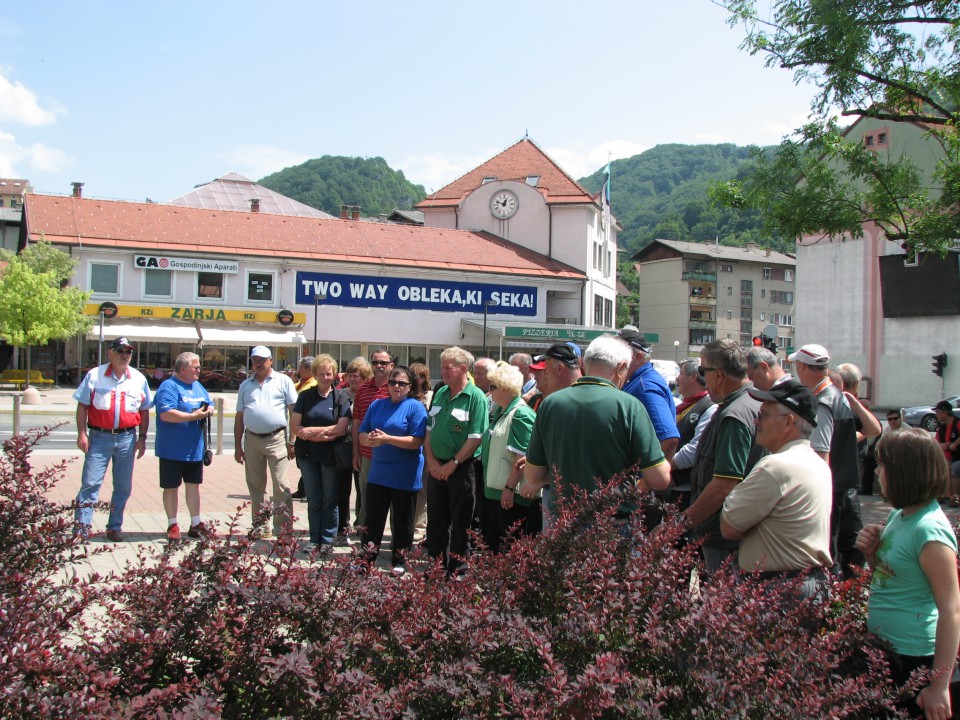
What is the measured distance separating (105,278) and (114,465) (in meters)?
36.1

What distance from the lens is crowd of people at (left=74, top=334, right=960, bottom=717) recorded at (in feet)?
10.5

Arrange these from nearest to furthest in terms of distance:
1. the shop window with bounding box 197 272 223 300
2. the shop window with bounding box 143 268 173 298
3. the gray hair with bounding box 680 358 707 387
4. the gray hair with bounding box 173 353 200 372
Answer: the gray hair with bounding box 680 358 707 387 < the gray hair with bounding box 173 353 200 372 < the shop window with bounding box 143 268 173 298 < the shop window with bounding box 197 272 223 300

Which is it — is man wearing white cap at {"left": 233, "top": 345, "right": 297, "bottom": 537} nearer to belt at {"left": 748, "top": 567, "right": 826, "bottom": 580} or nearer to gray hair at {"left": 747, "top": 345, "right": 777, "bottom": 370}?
gray hair at {"left": 747, "top": 345, "right": 777, "bottom": 370}

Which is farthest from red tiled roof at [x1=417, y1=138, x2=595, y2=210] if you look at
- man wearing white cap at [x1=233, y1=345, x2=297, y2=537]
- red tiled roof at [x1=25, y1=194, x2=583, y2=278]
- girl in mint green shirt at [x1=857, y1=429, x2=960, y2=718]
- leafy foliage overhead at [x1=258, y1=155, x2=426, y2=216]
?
leafy foliage overhead at [x1=258, y1=155, x2=426, y2=216]

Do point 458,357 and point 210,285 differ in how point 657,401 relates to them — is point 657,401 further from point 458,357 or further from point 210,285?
point 210,285

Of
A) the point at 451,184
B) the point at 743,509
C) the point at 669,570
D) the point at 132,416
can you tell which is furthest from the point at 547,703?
the point at 451,184

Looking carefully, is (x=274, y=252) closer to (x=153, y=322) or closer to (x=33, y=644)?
(x=153, y=322)

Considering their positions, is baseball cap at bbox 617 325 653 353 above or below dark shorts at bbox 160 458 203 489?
above

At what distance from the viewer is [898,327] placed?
40.9 meters

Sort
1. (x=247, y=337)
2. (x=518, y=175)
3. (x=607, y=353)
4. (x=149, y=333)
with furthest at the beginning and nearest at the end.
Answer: (x=518, y=175), (x=247, y=337), (x=149, y=333), (x=607, y=353)

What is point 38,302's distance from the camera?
120ft

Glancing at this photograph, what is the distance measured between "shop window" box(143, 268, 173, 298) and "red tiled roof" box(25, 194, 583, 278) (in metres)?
1.06

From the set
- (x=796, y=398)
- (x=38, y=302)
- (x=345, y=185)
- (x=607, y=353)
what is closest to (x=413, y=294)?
(x=38, y=302)

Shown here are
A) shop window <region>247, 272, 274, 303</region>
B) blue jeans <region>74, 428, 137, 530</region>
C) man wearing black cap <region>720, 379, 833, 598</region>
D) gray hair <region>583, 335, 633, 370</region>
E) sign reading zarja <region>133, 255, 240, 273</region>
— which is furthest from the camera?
shop window <region>247, 272, 274, 303</region>
